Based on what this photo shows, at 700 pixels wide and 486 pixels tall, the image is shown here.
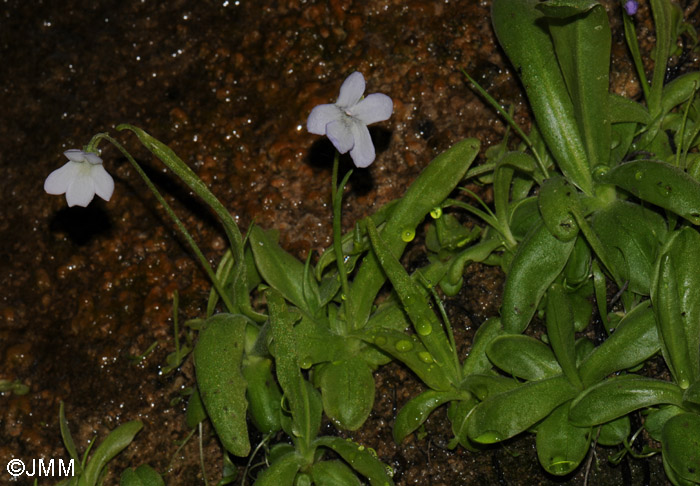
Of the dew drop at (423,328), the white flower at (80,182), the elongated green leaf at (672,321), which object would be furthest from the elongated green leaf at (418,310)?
the white flower at (80,182)

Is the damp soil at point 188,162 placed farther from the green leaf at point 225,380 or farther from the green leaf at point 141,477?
the green leaf at point 225,380

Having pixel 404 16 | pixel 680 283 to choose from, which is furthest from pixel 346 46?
pixel 680 283

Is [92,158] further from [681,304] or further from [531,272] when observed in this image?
[681,304]

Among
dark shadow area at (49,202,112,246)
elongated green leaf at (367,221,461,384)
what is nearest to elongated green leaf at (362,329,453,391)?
elongated green leaf at (367,221,461,384)

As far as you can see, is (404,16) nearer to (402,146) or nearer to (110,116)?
(402,146)

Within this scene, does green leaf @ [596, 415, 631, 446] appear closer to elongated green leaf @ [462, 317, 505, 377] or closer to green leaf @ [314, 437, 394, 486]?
elongated green leaf @ [462, 317, 505, 377]

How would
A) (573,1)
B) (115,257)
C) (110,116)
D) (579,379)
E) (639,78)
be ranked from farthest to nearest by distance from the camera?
(110,116) → (115,257) → (639,78) → (579,379) → (573,1)
